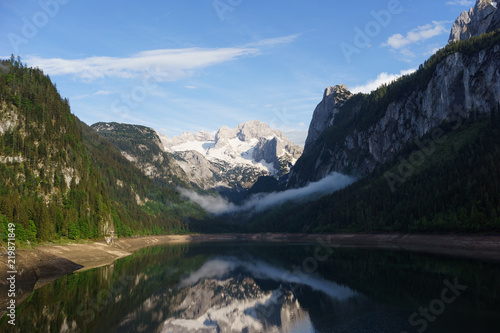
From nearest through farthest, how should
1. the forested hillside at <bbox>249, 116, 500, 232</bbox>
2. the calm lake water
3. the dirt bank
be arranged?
the calm lake water < the dirt bank < the forested hillside at <bbox>249, 116, 500, 232</bbox>

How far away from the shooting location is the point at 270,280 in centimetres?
6944

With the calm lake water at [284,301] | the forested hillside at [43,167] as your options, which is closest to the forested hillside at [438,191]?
the calm lake water at [284,301]

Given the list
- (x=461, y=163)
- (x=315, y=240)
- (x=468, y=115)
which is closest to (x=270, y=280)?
(x=461, y=163)

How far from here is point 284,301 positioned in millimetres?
49812

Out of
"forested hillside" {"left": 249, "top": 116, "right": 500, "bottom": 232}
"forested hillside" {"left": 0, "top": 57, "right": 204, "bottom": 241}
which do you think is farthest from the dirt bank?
"forested hillside" {"left": 0, "top": 57, "right": 204, "bottom": 241}

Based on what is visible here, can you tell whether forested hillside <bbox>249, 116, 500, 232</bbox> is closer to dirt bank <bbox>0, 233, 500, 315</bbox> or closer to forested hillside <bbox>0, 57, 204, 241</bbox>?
dirt bank <bbox>0, 233, 500, 315</bbox>

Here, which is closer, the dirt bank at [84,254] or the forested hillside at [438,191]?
the dirt bank at [84,254]

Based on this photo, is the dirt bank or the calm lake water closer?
the calm lake water

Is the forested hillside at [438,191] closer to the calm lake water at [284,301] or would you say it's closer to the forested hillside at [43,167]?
the calm lake water at [284,301]

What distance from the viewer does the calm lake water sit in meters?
36.2

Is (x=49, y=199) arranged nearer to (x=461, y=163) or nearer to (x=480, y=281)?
(x=480, y=281)

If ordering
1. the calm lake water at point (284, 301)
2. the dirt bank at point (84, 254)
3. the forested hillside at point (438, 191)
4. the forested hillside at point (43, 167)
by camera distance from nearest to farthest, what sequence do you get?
the calm lake water at point (284, 301)
the dirt bank at point (84, 254)
the forested hillside at point (43, 167)
the forested hillside at point (438, 191)

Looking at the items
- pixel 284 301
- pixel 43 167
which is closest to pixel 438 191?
pixel 284 301

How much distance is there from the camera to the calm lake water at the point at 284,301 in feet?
119
